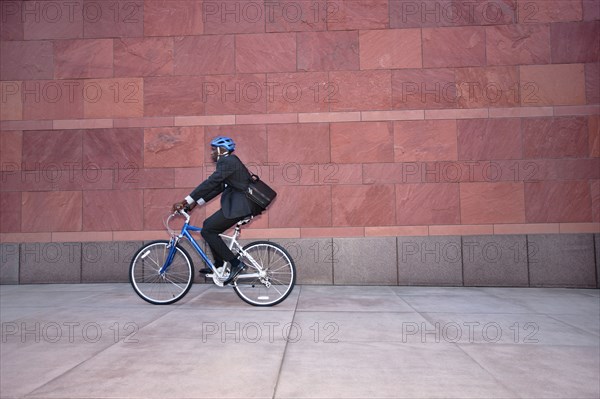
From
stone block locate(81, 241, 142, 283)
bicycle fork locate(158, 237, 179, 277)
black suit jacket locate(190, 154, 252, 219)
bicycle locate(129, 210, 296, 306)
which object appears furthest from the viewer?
stone block locate(81, 241, 142, 283)

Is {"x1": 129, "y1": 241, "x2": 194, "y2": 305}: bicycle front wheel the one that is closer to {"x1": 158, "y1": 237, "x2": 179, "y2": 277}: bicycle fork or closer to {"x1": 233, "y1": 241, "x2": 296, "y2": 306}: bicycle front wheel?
{"x1": 158, "y1": 237, "x2": 179, "y2": 277}: bicycle fork

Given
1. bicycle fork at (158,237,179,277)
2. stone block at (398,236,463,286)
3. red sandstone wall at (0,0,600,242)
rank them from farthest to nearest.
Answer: red sandstone wall at (0,0,600,242)
stone block at (398,236,463,286)
bicycle fork at (158,237,179,277)

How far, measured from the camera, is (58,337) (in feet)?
12.5

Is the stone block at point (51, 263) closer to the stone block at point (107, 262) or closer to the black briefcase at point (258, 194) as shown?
the stone block at point (107, 262)

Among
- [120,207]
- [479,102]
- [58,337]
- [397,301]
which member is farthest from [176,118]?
[479,102]

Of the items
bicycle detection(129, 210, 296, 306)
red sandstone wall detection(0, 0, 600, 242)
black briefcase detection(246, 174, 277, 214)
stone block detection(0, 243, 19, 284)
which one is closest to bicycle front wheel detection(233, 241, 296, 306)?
bicycle detection(129, 210, 296, 306)

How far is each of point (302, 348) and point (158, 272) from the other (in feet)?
8.88

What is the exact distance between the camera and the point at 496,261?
22.8 ft

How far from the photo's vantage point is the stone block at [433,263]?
22.9 feet

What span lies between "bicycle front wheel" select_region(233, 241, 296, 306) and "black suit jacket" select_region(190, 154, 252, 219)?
21.7 inches

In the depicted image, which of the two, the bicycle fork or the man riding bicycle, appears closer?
the man riding bicycle

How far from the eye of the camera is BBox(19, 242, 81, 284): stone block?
23.9ft

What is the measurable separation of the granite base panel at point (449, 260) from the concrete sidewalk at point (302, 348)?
111 cm

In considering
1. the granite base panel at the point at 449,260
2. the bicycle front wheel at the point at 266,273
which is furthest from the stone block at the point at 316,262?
the bicycle front wheel at the point at 266,273
